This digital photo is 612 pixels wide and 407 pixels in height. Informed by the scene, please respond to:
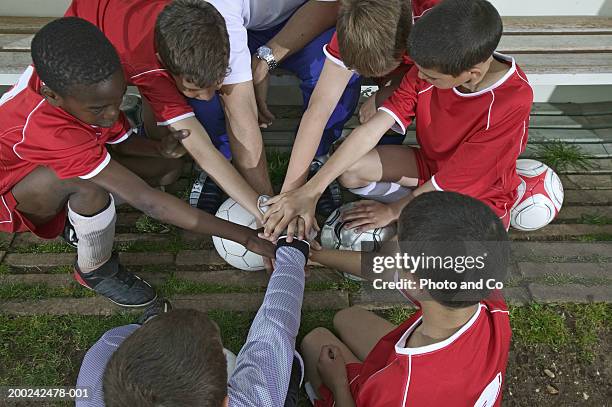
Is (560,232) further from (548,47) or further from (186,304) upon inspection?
(186,304)

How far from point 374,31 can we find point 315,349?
1.53m

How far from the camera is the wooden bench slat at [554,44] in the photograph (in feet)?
11.7

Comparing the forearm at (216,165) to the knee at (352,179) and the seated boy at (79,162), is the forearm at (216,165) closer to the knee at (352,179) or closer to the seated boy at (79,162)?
the seated boy at (79,162)

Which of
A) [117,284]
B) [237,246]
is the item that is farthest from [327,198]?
[117,284]

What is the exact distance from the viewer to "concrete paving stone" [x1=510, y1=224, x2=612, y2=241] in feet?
11.1

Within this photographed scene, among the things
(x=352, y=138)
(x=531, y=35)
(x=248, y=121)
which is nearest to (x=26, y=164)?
(x=248, y=121)

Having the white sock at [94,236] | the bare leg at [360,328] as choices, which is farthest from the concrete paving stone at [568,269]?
the white sock at [94,236]

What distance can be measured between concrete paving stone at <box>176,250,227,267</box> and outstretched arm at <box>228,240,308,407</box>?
3.12ft

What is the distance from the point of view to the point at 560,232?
341 cm

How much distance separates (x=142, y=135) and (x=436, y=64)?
185cm

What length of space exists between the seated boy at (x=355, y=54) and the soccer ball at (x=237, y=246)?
0.87ft

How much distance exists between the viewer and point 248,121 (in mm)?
2932

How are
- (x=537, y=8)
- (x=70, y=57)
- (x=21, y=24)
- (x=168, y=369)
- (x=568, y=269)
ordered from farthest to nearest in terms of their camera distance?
(x=537, y=8), (x=21, y=24), (x=568, y=269), (x=70, y=57), (x=168, y=369)

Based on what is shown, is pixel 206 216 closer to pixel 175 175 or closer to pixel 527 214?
pixel 175 175
